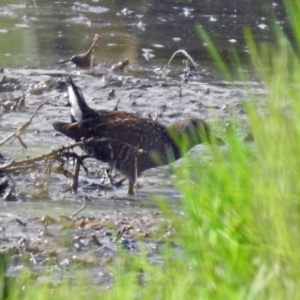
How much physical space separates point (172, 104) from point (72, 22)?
424 centimetres

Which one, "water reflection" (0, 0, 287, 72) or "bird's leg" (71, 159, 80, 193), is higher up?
"bird's leg" (71, 159, 80, 193)

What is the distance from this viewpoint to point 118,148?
25.7 feet

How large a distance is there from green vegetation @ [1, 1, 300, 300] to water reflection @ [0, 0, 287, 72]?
7485mm

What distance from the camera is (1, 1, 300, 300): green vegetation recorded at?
3619 mm

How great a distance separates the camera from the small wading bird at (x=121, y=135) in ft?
25.3

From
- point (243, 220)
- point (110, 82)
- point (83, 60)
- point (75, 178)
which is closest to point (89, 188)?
point (75, 178)

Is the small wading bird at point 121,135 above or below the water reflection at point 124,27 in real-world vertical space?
above

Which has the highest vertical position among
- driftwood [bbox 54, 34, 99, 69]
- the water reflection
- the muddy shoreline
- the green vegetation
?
the green vegetation

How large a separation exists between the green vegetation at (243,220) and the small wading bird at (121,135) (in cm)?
353

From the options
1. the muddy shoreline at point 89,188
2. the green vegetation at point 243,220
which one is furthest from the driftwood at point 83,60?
the green vegetation at point 243,220

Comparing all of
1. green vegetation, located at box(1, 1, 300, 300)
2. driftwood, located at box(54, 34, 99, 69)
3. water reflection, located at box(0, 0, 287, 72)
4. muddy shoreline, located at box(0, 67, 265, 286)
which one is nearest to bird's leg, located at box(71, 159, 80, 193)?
muddy shoreline, located at box(0, 67, 265, 286)

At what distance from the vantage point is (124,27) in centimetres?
1392

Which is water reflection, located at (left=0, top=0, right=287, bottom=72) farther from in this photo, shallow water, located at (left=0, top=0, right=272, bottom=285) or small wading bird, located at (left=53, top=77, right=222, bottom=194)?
small wading bird, located at (left=53, top=77, right=222, bottom=194)

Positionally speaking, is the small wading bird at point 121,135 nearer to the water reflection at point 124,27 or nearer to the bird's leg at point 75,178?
the bird's leg at point 75,178
